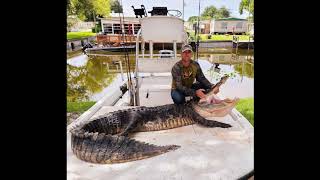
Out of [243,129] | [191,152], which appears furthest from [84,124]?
[243,129]

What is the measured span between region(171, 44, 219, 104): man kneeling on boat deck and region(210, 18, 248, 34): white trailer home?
27.5 meters

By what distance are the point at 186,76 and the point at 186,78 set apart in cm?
3

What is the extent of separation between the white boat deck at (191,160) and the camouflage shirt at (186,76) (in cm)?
73

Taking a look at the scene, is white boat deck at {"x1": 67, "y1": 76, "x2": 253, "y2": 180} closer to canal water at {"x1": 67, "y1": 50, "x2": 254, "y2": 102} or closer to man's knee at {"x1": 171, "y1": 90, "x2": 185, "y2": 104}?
man's knee at {"x1": 171, "y1": 90, "x2": 185, "y2": 104}

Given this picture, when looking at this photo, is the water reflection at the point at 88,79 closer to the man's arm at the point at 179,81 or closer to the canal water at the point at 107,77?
the canal water at the point at 107,77

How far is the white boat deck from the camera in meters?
2.45

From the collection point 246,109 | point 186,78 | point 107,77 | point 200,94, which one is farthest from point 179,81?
point 107,77

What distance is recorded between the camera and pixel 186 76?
14.3 ft
